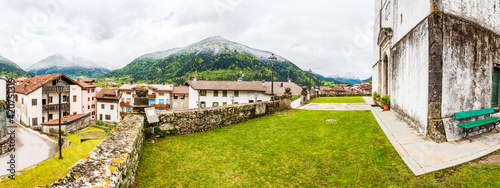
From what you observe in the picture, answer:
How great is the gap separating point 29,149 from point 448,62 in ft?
127

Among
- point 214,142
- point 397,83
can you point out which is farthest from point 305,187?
point 397,83

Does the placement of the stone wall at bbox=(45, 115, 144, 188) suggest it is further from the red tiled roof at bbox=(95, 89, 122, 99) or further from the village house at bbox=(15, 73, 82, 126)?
the red tiled roof at bbox=(95, 89, 122, 99)

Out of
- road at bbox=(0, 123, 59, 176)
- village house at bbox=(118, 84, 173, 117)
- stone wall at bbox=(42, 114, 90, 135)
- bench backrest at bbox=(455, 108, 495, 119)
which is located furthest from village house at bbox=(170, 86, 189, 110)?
bench backrest at bbox=(455, 108, 495, 119)

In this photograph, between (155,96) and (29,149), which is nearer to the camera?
(29,149)

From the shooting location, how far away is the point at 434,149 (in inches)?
232

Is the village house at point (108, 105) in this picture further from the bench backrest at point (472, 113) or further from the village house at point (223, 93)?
the bench backrest at point (472, 113)

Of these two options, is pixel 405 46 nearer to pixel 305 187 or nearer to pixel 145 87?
pixel 305 187

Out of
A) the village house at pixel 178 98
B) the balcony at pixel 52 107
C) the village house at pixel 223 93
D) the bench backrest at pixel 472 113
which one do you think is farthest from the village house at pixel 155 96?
the bench backrest at pixel 472 113

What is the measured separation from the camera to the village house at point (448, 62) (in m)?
6.72

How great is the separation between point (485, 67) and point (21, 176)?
2544 cm

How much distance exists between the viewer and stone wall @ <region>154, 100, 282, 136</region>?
7090 mm

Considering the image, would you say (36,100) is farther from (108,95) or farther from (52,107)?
(108,95)

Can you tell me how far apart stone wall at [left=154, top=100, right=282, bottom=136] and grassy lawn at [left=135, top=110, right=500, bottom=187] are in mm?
411

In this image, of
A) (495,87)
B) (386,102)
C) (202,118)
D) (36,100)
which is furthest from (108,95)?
(495,87)
